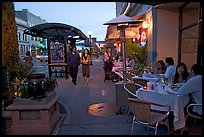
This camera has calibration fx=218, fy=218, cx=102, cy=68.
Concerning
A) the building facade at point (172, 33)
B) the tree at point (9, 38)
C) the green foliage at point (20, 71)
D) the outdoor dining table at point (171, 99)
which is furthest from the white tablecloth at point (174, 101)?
the building facade at point (172, 33)

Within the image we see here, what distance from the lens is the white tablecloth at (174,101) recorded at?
4.06 m

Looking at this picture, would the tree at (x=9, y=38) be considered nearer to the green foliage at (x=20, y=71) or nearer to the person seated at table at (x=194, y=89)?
the green foliage at (x=20, y=71)

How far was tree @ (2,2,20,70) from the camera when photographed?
566cm

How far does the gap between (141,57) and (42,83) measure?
20.5ft

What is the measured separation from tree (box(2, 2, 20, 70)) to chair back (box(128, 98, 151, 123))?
11.0 ft

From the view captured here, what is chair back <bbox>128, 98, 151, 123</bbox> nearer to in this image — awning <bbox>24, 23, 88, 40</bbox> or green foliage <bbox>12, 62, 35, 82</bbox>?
green foliage <bbox>12, 62, 35, 82</bbox>

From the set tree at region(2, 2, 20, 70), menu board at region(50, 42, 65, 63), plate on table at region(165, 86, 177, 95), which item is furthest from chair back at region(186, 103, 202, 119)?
menu board at region(50, 42, 65, 63)

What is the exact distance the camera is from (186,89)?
4012 millimetres

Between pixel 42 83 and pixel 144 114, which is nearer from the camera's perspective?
pixel 144 114

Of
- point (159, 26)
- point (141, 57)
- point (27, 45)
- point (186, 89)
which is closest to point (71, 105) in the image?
point (186, 89)

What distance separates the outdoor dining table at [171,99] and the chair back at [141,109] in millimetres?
600

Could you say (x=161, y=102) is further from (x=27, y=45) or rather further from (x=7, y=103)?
(x=27, y=45)

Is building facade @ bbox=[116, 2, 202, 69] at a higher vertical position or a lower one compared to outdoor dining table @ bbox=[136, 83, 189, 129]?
higher

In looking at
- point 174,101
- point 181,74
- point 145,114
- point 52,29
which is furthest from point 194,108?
point 52,29
